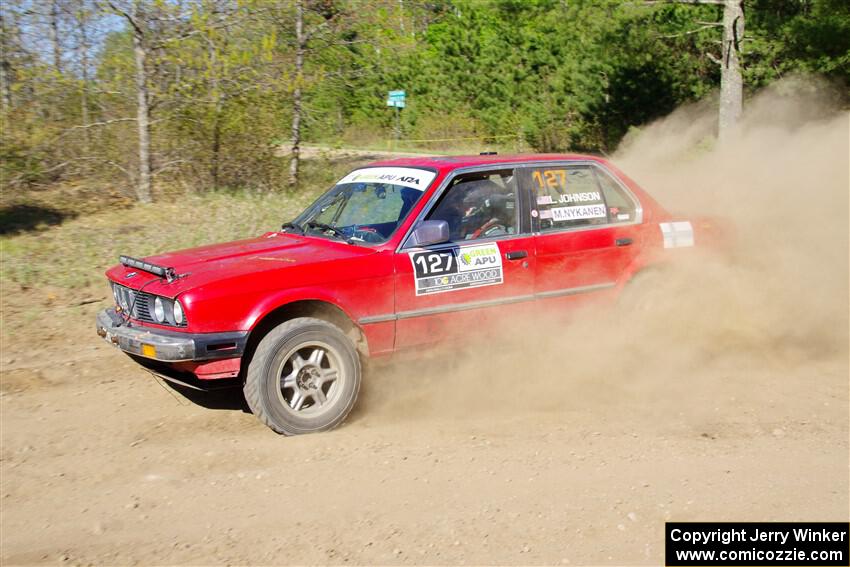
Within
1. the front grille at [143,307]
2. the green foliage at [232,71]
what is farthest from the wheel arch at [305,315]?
the green foliage at [232,71]

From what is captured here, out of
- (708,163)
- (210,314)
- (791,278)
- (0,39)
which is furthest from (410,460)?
(0,39)

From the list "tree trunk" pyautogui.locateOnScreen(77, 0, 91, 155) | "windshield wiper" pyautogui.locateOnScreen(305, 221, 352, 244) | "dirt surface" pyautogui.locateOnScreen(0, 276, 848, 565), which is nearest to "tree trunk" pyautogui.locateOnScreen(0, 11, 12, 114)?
"tree trunk" pyautogui.locateOnScreen(77, 0, 91, 155)

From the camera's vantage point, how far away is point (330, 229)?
600 cm

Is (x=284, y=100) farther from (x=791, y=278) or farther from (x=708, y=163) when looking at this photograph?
(x=791, y=278)

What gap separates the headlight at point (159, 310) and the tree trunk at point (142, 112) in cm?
839

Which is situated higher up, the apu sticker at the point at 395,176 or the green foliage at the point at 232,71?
the green foliage at the point at 232,71

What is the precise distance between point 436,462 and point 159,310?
1.96 metres

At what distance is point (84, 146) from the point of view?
43.8 feet

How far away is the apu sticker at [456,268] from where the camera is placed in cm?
560

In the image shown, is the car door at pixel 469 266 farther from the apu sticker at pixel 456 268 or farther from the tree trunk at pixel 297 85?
the tree trunk at pixel 297 85

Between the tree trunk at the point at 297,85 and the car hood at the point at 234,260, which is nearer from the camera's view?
the car hood at the point at 234,260

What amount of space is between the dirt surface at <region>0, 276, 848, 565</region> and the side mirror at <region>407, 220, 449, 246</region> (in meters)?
0.86

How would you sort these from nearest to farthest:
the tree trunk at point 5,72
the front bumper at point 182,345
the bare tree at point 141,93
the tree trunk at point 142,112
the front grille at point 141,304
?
the front bumper at point 182,345
the front grille at point 141,304
the bare tree at point 141,93
the tree trunk at point 142,112
the tree trunk at point 5,72

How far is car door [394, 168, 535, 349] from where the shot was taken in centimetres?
559
